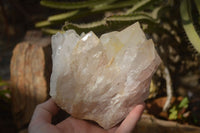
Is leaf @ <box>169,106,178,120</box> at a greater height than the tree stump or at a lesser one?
lesser

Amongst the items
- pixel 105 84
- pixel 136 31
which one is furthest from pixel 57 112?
pixel 136 31

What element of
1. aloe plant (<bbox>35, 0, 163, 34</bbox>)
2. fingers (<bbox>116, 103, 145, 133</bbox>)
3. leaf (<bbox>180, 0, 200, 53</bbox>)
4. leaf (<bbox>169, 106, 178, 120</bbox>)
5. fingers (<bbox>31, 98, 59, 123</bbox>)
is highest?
aloe plant (<bbox>35, 0, 163, 34</bbox>)

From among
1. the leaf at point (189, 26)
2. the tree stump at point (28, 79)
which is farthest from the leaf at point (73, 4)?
the leaf at point (189, 26)

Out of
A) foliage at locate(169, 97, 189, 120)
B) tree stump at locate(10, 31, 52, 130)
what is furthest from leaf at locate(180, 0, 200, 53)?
tree stump at locate(10, 31, 52, 130)

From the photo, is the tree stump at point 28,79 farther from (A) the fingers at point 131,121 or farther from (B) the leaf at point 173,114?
(B) the leaf at point 173,114

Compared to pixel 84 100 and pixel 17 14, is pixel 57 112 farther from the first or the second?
pixel 17 14

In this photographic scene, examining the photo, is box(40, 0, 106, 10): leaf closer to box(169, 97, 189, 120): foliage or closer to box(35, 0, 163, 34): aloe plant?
box(35, 0, 163, 34): aloe plant

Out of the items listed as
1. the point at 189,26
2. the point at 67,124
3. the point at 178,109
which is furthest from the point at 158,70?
the point at 67,124
